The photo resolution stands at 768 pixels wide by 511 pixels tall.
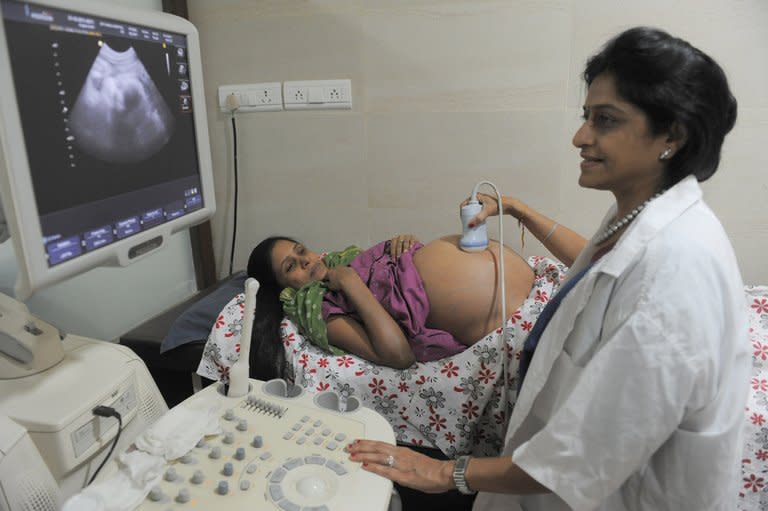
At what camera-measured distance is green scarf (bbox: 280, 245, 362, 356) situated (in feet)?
4.67

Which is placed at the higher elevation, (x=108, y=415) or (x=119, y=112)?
(x=119, y=112)

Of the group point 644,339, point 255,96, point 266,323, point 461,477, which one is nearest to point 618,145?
point 644,339

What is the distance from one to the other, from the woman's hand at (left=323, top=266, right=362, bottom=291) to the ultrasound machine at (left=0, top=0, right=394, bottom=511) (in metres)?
0.52

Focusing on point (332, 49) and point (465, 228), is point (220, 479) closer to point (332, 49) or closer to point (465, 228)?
point (465, 228)

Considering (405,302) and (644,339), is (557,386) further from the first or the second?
(405,302)

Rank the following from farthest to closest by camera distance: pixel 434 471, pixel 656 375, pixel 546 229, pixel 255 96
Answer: pixel 255 96 → pixel 546 229 → pixel 434 471 → pixel 656 375

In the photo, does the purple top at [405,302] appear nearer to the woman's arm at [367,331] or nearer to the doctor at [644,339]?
the woman's arm at [367,331]

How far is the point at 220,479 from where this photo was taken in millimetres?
780

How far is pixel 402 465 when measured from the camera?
873mm

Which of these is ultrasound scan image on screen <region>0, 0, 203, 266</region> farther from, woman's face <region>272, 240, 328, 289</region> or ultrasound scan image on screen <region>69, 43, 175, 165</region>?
woman's face <region>272, 240, 328, 289</region>

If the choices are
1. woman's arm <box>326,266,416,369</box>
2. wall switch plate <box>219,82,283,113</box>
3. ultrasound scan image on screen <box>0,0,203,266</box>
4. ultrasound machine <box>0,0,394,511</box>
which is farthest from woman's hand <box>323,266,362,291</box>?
wall switch plate <box>219,82,283,113</box>

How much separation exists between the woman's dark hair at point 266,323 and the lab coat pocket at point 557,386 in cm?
74

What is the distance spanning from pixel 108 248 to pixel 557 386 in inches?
31.7

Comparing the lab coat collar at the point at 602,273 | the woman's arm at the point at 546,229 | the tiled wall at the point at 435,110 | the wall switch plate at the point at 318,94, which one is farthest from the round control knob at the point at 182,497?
the wall switch plate at the point at 318,94
